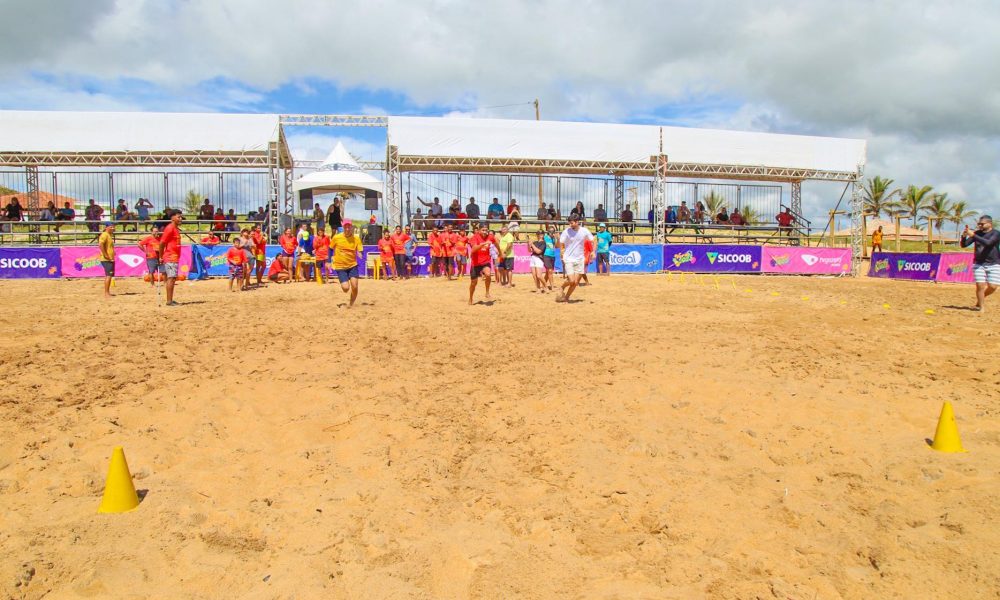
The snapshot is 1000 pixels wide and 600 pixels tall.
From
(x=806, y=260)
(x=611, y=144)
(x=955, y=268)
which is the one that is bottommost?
(x=955, y=268)

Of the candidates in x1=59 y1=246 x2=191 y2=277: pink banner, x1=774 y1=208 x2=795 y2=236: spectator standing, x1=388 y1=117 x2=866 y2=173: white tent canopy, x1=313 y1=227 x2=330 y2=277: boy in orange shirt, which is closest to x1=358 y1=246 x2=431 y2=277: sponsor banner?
x1=313 y1=227 x2=330 y2=277: boy in orange shirt

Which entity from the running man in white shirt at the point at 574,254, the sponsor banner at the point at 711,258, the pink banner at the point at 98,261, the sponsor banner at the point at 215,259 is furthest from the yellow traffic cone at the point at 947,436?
the pink banner at the point at 98,261

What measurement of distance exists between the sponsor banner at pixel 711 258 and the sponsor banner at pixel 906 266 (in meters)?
4.40

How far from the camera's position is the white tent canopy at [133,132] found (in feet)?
62.6

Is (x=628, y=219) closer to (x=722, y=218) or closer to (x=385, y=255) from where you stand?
(x=722, y=218)

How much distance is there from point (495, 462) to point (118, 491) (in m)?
2.50

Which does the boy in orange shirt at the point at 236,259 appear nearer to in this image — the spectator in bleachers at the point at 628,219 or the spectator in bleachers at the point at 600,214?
the spectator in bleachers at the point at 600,214

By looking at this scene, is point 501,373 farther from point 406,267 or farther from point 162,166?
point 162,166

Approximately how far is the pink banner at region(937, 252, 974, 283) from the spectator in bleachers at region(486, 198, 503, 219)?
1373 centimetres

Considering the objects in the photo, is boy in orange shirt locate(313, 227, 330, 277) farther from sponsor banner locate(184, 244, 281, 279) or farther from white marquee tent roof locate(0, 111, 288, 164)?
white marquee tent roof locate(0, 111, 288, 164)

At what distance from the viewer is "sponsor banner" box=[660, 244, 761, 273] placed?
2081 centimetres

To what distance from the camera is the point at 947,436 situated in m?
4.68

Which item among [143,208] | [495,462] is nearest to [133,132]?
[143,208]

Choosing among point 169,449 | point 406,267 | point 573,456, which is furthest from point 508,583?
point 406,267
